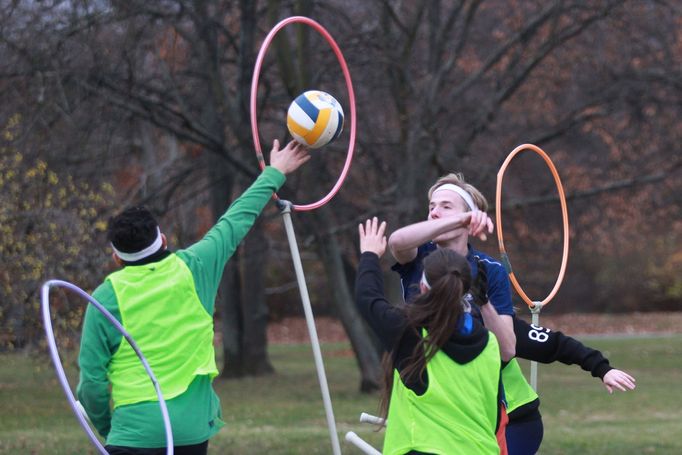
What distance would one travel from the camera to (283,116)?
664 inches

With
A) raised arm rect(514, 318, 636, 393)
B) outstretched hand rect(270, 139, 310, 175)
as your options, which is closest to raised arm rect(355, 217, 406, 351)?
outstretched hand rect(270, 139, 310, 175)

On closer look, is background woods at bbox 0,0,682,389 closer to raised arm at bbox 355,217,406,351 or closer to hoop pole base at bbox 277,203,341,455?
hoop pole base at bbox 277,203,341,455

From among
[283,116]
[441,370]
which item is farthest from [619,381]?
[283,116]

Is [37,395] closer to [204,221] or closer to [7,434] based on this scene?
[7,434]

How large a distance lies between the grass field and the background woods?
1307 millimetres

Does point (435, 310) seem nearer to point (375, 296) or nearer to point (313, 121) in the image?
point (375, 296)

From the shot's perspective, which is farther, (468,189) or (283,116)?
(283,116)

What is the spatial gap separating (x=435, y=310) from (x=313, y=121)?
2.22 meters

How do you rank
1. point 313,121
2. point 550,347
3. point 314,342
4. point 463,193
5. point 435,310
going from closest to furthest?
point 435,310 → point 463,193 → point 550,347 → point 314,342 → point 313,121

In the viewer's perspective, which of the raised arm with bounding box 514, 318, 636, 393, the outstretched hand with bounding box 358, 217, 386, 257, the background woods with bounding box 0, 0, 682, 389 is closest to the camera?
the outstretched hand with bounding box 358, 217, 386, 257

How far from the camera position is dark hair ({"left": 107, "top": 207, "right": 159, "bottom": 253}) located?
4457 mm

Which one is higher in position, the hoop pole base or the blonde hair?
the blonde hair

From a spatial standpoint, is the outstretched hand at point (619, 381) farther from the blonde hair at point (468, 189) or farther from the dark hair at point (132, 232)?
the dark hair at point (132, 232)

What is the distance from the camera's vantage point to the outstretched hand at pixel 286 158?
5.30 metres
